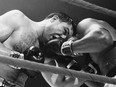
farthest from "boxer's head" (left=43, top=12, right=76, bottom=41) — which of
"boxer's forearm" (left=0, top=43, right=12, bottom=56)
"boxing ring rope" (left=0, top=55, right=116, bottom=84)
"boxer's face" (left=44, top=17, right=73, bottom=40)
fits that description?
"boxing ring rope" (left=0, top=55, right=116, bottom=84)

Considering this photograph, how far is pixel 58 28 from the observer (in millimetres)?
1631

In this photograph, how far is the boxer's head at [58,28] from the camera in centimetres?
162

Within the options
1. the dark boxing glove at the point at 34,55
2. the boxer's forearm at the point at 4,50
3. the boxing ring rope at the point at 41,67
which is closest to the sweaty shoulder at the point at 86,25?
the dark boxing glove at the point at 34,55

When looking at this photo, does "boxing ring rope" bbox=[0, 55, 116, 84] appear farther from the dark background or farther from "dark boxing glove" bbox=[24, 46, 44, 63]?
the dark background

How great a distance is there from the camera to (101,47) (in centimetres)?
140

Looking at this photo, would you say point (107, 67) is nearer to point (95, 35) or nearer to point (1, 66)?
point (95, 35)

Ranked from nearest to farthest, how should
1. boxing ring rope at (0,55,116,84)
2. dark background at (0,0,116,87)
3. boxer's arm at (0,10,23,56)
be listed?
boxing ring rope at (0,55,116,84) < boxer's arm at (0,10,23,56) < dark background at (0,0,116,87)

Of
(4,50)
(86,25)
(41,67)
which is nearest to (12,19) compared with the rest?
(4,50)

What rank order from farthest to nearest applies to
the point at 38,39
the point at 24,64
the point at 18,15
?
the point at 38,39 → the point at 18,15 → the point at 24,64

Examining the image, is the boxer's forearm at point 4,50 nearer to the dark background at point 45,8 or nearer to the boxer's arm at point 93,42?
the boxer's arm at point 93,42

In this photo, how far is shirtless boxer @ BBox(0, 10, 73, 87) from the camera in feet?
4.64

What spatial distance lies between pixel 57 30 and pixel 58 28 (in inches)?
0.7

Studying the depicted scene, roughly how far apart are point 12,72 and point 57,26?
0.45 meters

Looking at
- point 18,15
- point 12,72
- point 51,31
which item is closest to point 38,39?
point 51,31
